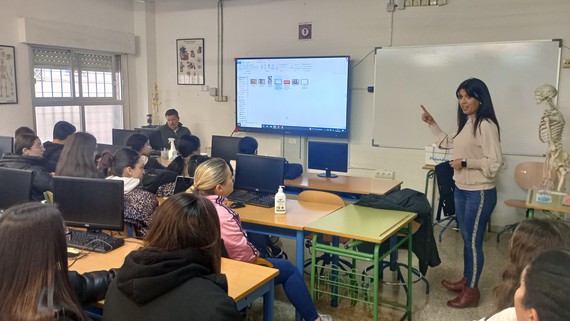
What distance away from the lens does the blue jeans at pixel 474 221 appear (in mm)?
3414

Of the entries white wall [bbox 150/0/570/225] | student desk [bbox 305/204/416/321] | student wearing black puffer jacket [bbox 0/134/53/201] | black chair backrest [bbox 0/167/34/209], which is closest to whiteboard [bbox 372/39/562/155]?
white wall [bbox 150/0/570/225]

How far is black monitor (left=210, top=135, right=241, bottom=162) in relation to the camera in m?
5.17

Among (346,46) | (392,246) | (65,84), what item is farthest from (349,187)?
(65,84)

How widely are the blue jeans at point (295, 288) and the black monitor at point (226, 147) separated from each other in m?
2.41

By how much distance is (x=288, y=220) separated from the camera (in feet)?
10.8

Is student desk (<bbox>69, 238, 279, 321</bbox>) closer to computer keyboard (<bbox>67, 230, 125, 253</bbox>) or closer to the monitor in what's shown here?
computer keyboard (<bbox>67, 230, 125, 253</bbox>)

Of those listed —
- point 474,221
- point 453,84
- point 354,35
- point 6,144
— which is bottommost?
point 474,221

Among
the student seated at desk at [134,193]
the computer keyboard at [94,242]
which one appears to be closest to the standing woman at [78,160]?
the student seated at desk at [134,193]

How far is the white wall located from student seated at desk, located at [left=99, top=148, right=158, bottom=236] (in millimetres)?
3455

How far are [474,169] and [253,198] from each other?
1642 mm

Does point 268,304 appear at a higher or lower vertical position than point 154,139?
lower

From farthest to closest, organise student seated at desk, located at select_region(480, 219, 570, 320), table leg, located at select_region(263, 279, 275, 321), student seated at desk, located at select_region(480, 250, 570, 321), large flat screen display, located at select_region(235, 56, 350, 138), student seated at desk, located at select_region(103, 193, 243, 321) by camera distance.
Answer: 1. large flat screen display, located at select_region(235, 56, 350, 138)
2. table leg, located at select_region(263, 279, 275, 321)
3. student seated at desk, located at select_region(480, 219, 570, 320)
4. student seated at desk, located at select_region(103, 193, 243, 321)
5. student seated at desk, located at select_region(480, 250, 570, 321)

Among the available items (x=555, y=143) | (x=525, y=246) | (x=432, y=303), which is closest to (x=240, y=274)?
(x=525, y=246)

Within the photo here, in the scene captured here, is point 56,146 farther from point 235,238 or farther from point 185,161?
point 235,238
